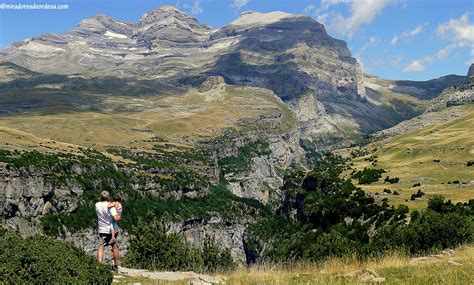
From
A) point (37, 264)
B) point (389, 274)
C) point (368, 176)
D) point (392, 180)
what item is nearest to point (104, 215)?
point (37, 264)

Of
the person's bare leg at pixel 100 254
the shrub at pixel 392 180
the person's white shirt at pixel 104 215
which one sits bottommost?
the shrub at pixel 392 180

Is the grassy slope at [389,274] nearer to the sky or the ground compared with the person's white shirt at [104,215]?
nearer to the ground

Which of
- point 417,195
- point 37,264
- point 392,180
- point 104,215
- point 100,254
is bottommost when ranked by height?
point 417,195

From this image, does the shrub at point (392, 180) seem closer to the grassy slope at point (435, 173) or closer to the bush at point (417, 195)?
the grassy slope at point (435, 173)

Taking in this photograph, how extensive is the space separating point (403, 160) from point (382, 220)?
389ft

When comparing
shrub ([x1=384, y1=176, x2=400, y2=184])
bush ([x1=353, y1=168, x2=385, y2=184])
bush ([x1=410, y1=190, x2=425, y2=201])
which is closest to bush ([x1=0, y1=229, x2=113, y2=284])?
bush ([x1=410, y1=190, x2=425, y2=201])

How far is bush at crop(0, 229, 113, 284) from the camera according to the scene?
16.7m

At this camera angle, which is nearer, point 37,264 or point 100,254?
point 37,264

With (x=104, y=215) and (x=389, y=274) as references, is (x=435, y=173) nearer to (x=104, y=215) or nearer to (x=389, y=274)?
(x=389, y=274)

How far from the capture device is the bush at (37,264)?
54.9 ft

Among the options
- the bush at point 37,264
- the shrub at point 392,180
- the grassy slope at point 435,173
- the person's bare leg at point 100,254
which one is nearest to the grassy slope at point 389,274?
the person's bare leg at point 100,254

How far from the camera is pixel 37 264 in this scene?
1738cm

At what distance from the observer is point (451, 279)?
16234 millimetres

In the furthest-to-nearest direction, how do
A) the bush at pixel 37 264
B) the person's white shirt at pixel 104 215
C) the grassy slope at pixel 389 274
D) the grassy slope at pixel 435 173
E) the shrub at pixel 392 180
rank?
the shrub at pixel 392 180 < the grassy slope at pixel 435 173 < the person's white shirt at pixel 104 215 < the grassy slope at pixel 389 274 < the bush at pixel 37 264
